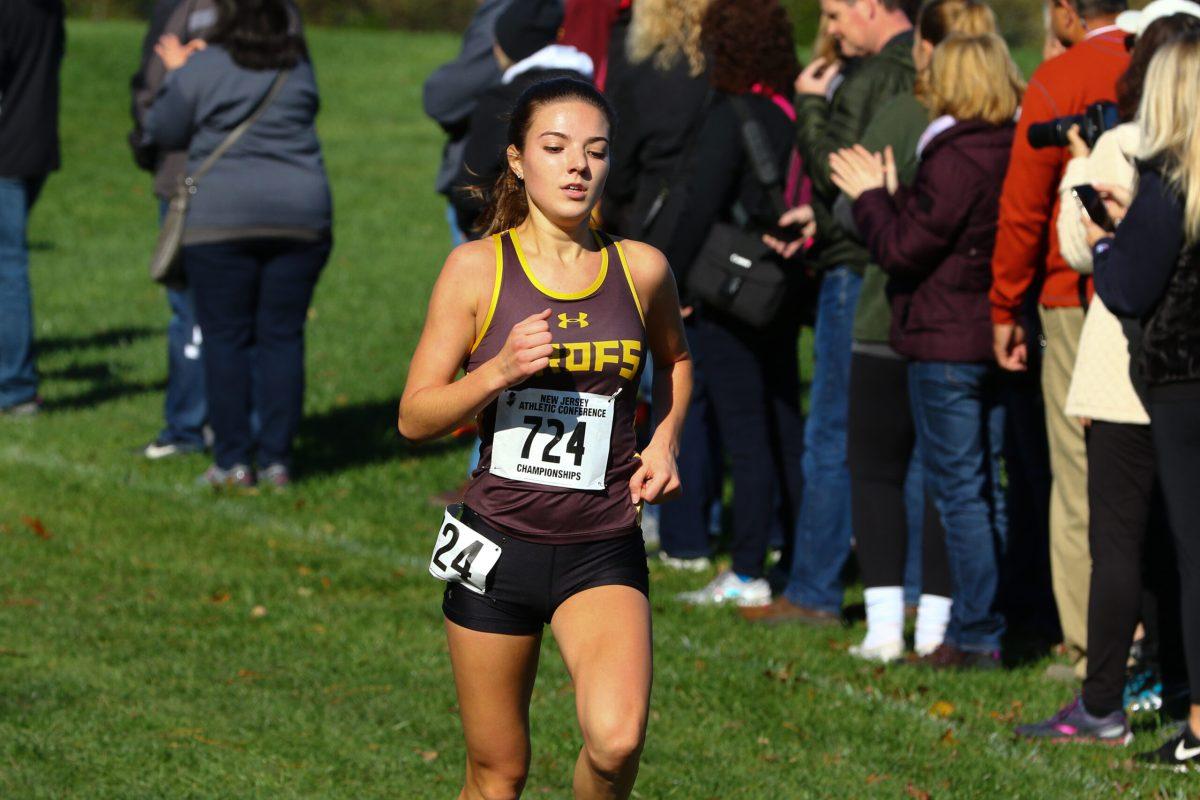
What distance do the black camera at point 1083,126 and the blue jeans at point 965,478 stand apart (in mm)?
997

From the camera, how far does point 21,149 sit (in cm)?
1187

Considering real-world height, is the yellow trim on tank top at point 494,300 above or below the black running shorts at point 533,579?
above

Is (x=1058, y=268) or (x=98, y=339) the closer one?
(x=1058, y=268)

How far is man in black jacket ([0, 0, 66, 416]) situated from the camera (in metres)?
11.8

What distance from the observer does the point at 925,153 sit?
6.94 meters

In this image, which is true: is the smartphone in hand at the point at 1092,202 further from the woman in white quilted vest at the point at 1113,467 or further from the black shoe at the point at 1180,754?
the black shoe at the point at 1180,754

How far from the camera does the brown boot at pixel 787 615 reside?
7812mm

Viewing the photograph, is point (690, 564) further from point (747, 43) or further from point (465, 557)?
point (465, 557)

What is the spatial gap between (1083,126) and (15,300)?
813 cm

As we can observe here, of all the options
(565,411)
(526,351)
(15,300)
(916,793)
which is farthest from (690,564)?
(15,300)

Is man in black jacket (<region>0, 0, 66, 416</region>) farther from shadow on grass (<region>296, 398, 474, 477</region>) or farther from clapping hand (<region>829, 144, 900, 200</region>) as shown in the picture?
clapping hand (<region>829, 144, 900, 200</region>)

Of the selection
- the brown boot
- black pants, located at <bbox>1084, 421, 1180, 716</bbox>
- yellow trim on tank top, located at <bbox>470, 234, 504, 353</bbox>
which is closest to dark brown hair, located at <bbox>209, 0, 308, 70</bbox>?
the brown boot

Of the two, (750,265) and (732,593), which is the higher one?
(750,265)

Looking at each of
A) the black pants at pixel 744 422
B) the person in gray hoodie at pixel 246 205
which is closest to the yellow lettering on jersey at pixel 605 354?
the black pants at pixel 744 422
